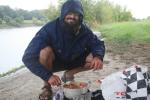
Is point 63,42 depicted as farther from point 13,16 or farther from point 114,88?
A: point 13,16

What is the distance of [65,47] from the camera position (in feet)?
17.7

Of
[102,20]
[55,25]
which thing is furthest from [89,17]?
[55,25]

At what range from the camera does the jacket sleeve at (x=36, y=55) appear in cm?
488

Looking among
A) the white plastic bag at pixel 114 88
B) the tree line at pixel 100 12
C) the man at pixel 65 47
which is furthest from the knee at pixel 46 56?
the tree line at pixel 100 12

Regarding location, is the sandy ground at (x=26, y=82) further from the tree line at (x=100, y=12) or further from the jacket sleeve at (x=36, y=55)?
the tree line at (x=100, y=12)

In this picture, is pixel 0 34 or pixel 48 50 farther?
pixel 0 34

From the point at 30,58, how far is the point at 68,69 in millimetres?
898

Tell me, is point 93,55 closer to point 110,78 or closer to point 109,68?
point 110,78

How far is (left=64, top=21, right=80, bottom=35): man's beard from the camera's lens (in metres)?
5.23

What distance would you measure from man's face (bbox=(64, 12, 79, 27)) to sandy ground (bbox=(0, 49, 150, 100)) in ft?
5.42

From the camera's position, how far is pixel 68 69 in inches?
229

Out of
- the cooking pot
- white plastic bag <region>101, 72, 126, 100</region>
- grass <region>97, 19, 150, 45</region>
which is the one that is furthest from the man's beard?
grass <region>97, 19, 150, 45</region>

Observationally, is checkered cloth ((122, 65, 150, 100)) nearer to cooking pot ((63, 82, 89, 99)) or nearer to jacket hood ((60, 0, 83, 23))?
cooking pot ((63, 82, 89, 99))

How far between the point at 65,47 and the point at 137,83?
1497mm
